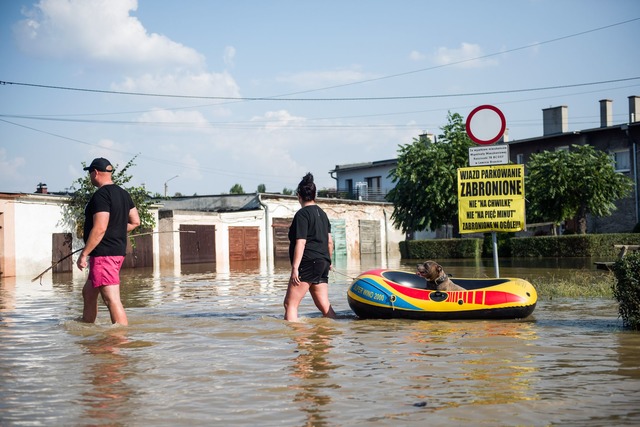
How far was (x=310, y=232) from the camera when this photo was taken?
340 inches

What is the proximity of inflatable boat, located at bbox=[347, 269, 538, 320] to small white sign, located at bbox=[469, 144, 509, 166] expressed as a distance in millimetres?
1811

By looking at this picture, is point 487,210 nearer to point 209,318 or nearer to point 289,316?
point 289,316

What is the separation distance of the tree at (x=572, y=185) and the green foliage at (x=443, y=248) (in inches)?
131

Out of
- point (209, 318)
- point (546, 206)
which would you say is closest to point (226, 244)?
point (546, 206)

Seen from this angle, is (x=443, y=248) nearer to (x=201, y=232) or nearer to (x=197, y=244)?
(x=201, y=232)

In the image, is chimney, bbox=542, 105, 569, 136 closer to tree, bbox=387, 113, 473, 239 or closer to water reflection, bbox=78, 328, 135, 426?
tree, bbox=387, 113, 473, 239

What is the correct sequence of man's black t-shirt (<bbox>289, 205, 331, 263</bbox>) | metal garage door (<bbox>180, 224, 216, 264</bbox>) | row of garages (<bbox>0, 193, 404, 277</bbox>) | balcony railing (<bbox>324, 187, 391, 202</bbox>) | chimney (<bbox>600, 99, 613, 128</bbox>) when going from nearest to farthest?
man's black t-shirt (<bbox>289, 205, 331, 263</bbox>) < row of garages (<bbox>0, 193, 404, 277</bbox>) < metal garage door (<bbox>180, 224, 216, 264</bbox>) < chimney (<bbox>600, 99, 613, 128</bbox>) < balcony railing (<bbox>324, 187, 391, 202</bbox>)

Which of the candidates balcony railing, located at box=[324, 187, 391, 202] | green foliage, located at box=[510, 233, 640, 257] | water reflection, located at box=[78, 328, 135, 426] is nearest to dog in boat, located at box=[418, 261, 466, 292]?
water reflection, located at box=[78, 328, 135, 426]

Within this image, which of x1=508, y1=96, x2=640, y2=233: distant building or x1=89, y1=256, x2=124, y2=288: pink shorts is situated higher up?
x1=508, y1=96, x2=640, y2=233: distant building

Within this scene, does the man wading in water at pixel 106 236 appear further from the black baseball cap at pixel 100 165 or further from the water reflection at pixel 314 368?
the water reflection at pixel 314 368

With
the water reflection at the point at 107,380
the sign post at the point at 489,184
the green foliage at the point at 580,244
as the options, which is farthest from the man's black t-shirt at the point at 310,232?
the green foliage at the point at 580,244

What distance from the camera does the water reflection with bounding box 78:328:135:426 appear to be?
15.2ft

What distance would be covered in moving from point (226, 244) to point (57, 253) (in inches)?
447

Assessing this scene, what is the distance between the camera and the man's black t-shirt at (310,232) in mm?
8547
